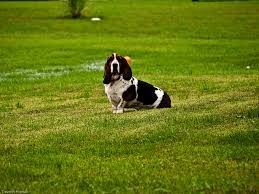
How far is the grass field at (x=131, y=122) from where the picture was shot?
9.79 metres

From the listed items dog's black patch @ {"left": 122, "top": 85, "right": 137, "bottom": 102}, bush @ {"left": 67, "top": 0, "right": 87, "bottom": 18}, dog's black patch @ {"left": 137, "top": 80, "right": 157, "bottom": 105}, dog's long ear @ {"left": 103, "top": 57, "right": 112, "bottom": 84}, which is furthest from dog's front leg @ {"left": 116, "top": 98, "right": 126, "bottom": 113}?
bush @ {"left": 67, "top": 0, "right": 87, "bottom": 18}

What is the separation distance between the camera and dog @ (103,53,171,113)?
1652 centimetres

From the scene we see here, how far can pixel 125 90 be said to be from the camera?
1672cm

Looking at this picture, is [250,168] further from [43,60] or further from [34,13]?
[34,13]

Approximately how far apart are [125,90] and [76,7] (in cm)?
5676

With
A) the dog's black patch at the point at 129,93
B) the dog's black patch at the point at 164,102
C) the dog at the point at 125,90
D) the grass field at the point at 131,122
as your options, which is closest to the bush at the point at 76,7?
→ the grass field at the point at 131,122

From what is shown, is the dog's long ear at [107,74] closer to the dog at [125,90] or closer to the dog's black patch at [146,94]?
the dog at [125,90]

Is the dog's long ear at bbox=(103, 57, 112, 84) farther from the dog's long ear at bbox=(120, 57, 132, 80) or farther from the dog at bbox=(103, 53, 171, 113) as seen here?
the dog's long ear at bbox=(120, 57, 132, 80)

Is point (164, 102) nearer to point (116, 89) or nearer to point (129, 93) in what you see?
point (129, 93)

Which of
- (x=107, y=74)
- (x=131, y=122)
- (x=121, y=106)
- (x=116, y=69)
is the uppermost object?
(x=116, y=69)

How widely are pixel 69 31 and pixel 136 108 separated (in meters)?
44.8

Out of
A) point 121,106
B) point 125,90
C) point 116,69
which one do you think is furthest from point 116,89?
point 116,69

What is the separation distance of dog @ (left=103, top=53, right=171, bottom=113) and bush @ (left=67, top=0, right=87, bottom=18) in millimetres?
55268

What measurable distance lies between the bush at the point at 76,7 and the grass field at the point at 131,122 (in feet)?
72.8
